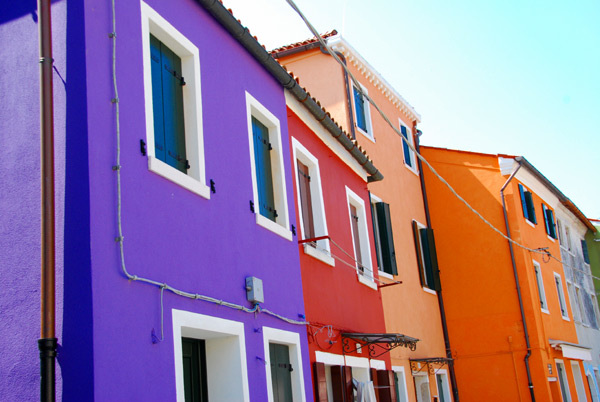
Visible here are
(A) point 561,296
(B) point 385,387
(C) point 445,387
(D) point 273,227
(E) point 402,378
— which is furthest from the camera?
(A) point 561,296

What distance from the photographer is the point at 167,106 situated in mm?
7258

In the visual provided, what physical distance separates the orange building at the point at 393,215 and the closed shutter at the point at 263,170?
5507 millimetres

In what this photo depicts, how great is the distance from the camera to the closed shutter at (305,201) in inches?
425

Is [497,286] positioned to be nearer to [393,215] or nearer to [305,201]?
[393,215]

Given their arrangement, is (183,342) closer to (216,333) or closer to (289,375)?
(216,333)

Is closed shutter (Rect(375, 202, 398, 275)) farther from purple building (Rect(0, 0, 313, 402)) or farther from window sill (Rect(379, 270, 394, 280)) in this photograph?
purple building (Rect(0, 0, 313, 402))

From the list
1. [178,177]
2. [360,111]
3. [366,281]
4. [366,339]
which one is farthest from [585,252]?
[178,177]

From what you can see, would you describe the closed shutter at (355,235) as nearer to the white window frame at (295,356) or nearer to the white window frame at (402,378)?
the white window frame at (402,378)

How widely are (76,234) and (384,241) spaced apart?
9893mm

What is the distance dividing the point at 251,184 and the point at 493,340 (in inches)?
524

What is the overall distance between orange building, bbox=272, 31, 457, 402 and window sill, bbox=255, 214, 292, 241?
18.1 feet

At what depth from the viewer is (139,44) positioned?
6715mm

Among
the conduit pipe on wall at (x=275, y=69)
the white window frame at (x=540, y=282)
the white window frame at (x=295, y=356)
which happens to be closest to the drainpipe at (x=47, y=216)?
the conduit pipe on wall at (x=275, y=69)

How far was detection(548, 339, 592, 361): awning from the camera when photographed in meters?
20.5
